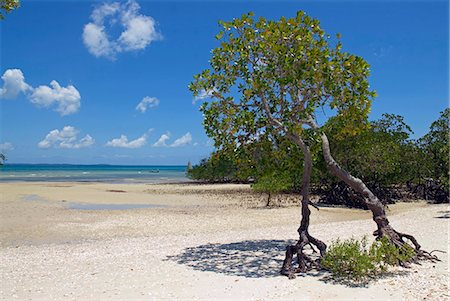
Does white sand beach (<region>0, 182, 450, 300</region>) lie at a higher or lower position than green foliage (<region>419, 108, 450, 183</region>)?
lower

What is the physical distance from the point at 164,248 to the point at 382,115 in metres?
23.8

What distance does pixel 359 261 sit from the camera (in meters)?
8.27

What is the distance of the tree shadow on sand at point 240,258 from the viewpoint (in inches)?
374

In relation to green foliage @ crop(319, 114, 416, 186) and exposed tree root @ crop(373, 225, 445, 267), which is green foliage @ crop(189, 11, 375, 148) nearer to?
exposed tree root @ crop(373, 225, 445, 267)

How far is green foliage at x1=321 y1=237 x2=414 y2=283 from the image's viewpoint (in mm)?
8289

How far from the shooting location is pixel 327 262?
8812mm

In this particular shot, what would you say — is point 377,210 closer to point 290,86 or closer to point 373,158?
point 290,86

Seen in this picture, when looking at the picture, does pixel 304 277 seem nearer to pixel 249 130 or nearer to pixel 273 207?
pixel 249 130

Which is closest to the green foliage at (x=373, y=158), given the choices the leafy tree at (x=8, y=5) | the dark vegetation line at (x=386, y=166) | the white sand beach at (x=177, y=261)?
the dark vegetation line at (x=386, y=166)

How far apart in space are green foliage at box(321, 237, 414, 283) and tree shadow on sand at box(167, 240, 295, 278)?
1.22m

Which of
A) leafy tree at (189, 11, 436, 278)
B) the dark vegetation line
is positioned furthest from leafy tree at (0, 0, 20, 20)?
the dark vegetation line

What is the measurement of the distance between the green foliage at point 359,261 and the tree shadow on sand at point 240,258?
1.22 m

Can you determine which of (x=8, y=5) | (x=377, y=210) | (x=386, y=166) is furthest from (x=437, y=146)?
(x=8, y=5)

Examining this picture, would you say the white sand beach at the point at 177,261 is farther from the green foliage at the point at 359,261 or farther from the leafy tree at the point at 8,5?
the leafy tree at the point at 8,5
